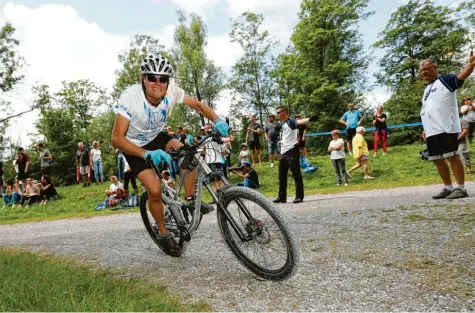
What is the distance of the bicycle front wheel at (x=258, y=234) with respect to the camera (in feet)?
10.1

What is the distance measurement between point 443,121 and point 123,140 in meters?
5.45

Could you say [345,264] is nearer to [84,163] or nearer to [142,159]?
[142,159]

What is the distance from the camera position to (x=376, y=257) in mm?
3525

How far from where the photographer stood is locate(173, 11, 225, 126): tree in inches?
1496

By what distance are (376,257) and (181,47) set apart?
37974 mm

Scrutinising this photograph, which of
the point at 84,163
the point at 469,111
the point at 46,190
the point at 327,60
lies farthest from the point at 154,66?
the point at 327,60

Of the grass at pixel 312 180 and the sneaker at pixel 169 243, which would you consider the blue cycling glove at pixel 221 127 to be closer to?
the sneaker at pixel 169 243

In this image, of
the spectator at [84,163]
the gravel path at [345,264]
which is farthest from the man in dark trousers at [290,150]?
the spectator at [84,163]

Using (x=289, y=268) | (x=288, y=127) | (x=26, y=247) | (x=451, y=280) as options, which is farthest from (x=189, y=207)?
(x=288, y=127)

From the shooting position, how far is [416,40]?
1483 inches

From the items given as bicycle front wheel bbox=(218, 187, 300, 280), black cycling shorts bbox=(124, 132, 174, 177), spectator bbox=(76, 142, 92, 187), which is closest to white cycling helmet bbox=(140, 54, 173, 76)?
black cycling shorts bbox=(124, 132, 174, 177)

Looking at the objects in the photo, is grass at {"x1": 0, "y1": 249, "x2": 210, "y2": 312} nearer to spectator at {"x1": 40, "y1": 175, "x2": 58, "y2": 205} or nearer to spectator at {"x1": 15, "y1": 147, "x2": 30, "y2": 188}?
spectator at {"x1": 40, "y1": 175, "x2": 58, "y2": 205}

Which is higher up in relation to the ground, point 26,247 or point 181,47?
point 181,47

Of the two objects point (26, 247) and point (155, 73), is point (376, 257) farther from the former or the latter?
point (26, 247)
